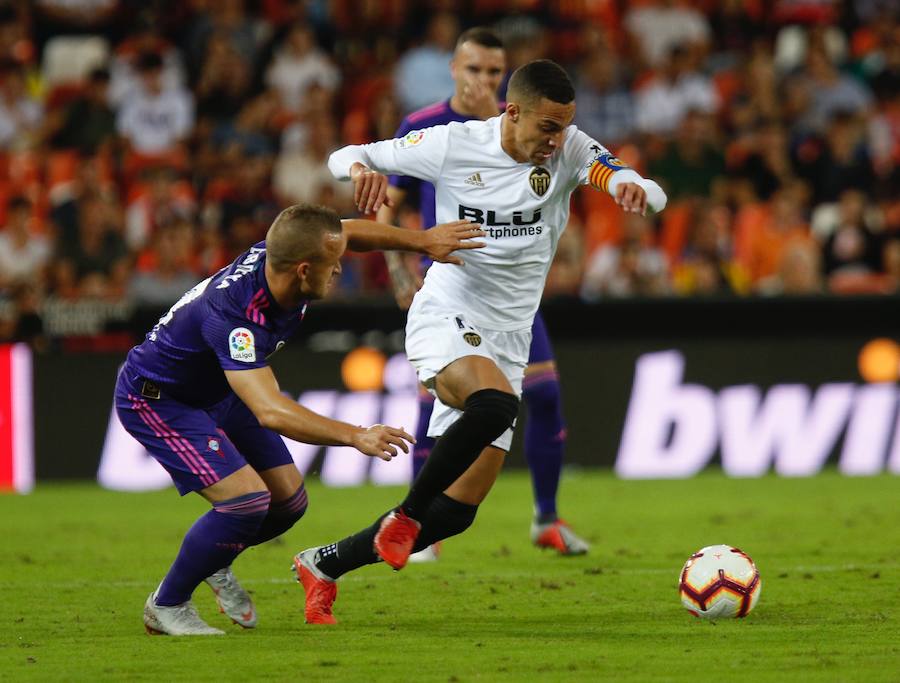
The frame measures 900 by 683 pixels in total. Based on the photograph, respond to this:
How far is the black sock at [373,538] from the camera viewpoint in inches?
246

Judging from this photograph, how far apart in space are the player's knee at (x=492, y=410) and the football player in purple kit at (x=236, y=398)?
0.55 m

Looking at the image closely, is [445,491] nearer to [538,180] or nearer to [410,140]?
[538,180]

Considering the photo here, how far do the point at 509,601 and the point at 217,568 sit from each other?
1518 millimetres

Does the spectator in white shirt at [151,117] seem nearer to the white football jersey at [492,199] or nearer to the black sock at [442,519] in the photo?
the white football jersey at [492,199]

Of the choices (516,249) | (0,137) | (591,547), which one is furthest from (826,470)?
(0,137)

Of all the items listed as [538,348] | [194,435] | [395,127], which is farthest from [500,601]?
[395,127]

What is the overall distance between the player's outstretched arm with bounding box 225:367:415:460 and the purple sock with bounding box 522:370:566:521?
314 centimetres

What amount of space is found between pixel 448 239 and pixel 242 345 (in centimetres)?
105

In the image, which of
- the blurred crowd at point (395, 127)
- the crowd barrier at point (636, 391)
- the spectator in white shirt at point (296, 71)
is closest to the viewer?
the crowd barrier at point (636, 391)

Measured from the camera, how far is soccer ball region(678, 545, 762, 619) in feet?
20.5

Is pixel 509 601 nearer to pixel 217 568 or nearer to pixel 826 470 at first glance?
pixel 217 568

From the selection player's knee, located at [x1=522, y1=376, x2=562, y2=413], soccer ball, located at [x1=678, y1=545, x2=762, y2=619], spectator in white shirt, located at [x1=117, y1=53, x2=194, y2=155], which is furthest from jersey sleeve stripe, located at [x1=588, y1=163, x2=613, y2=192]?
spectator in white shirt, located at [x1=117, y1=53, x2=194, y2=155]

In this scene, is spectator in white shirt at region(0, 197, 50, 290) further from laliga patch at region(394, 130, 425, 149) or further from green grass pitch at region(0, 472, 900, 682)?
laliga patch at region(394, 130, 425, 149)

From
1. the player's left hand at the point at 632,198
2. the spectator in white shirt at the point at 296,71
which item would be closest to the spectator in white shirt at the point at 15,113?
the spectator in white shirt at the point at 296,71
